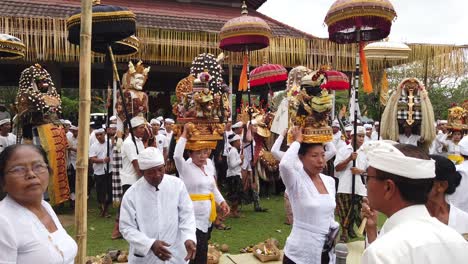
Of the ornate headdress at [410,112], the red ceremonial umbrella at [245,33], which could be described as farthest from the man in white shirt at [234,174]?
the ornate headdress at [410,112]

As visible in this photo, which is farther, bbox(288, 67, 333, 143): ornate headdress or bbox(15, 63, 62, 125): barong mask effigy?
bbox(15, 63, 62, 125): barong mask effigy

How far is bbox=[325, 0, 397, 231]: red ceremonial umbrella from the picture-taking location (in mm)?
4799

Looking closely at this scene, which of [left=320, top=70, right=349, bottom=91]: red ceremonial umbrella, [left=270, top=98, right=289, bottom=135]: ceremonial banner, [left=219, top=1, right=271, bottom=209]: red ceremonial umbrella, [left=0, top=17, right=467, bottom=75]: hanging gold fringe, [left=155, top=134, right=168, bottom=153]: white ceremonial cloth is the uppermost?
[left=0, top=17, right=467, bottom=75]: hanging gold fringe

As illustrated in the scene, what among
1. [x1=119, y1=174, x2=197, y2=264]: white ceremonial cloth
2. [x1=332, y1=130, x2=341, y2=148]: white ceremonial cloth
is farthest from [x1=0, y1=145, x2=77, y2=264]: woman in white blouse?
[x1=332, y1=130, x2=341, y2=148]: white ceremonial cloth

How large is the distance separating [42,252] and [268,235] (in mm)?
5160

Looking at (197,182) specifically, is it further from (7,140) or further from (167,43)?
(167,43)

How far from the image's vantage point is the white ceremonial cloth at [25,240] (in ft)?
6.52

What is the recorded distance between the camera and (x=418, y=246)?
159 centimetres

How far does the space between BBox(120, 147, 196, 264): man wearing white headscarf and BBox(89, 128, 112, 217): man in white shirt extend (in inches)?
184

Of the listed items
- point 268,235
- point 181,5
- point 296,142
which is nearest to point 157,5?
point 181,5

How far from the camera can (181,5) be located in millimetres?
15047

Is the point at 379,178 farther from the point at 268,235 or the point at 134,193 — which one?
the point at 268,235

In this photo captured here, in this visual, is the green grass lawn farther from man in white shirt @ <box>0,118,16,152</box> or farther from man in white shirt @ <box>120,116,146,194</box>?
man in white shirt @ <box>0,118,16,152</box>

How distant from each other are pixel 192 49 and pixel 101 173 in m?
4.61
